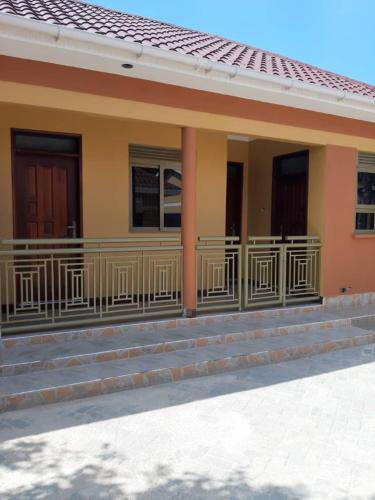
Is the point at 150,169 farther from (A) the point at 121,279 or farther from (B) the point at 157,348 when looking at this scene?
(B) the point at 157,348

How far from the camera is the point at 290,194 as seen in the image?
8.74m

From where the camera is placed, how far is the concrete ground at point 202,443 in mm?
2648

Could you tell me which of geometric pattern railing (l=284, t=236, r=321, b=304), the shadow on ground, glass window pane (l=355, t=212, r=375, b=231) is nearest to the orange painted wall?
geometric pattern railing (l=284, t=236, r=321, b=304)

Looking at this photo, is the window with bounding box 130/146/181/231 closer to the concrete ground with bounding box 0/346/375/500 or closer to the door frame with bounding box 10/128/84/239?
the door frame with bounding box 10/128/84/239

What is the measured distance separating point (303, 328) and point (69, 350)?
3344 millimetres

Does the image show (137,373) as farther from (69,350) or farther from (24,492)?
(24,492)

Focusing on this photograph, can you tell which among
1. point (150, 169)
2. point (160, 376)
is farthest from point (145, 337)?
point (150, 169)

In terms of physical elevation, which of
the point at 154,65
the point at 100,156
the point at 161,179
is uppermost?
the point at 154,65

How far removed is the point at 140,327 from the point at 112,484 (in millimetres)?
2902

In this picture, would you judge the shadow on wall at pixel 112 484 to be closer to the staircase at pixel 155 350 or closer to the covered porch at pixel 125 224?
the staircase at pixel 155 350

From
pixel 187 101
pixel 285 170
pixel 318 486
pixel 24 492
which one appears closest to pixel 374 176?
pixel 285 170

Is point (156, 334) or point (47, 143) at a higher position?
point (47, 143)

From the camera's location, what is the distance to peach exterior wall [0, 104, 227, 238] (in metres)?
5.97

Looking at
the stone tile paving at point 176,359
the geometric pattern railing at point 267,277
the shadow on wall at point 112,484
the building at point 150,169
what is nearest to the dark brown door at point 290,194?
the building at point 150,169
